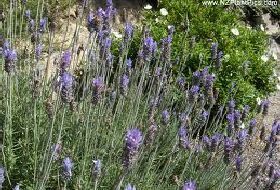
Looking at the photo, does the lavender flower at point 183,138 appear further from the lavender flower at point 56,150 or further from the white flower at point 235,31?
the white flower at point 235,31

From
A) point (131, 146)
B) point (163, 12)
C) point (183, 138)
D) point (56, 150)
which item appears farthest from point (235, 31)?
point (131, 146)

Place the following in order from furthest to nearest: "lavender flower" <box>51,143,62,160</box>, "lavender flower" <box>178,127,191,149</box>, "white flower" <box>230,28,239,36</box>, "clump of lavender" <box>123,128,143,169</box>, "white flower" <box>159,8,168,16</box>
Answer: "white flower" <box>159,8,168,16</box> → "white flower" <box>230,28,239,36</box> → "lavender flower" <box>178,127,191,149</box> → "lavender flower" <box>51,143,62,160</box> → "clump of lavender" <box>123,128,143,169</box>

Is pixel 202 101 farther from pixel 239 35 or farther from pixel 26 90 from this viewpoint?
pixel 239 35

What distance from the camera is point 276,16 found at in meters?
8.39

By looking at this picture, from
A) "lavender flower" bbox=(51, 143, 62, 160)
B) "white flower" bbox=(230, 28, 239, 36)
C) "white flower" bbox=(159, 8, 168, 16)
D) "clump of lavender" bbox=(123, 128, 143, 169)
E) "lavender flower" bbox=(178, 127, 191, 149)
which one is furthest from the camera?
"white flower" bbox=(159, 8, 168, 16)

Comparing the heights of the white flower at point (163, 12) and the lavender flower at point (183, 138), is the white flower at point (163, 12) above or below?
above

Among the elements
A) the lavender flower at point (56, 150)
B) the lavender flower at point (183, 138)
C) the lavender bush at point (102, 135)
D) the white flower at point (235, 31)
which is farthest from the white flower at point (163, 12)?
the lavender flower at point (56, 150)

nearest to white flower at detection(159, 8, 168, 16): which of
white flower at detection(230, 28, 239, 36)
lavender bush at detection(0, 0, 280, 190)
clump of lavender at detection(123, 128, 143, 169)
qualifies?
white flower at detection(230, 28, 239, 36)

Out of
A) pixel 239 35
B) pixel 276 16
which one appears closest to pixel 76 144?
pixel 239 35

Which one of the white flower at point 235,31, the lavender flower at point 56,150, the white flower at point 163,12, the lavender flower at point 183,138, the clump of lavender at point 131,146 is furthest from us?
the white flower at point 163,12

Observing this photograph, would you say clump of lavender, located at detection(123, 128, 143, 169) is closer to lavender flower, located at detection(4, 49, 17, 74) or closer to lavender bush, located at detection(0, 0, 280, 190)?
Answer: lavender bush, located at detection(0, 0, 280, 190)

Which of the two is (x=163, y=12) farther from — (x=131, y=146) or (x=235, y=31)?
(x=131, y=146)

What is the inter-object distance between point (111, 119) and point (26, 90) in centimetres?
66

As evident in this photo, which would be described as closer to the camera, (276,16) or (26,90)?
(26,90)
